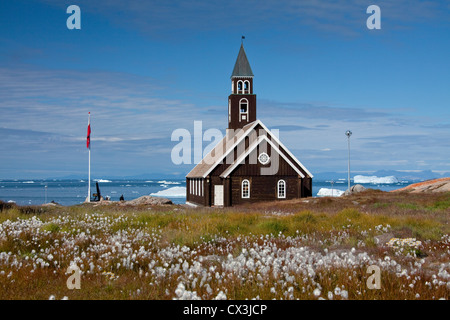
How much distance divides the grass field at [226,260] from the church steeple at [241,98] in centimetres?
3431

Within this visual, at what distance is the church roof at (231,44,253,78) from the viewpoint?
50763mm

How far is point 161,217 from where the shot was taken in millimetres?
17562

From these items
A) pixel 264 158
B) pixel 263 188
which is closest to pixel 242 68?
pixel 264 158

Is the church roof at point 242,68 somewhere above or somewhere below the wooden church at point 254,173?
above

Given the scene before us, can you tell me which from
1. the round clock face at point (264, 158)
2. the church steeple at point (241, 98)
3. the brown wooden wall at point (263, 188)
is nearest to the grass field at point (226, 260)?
the brown wooden wall at point (263, 188)

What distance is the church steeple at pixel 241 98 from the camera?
50250 mm

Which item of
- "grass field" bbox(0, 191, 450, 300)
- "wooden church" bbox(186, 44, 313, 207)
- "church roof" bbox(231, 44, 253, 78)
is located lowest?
"grass field" bbox(0, 191, 450, 300)

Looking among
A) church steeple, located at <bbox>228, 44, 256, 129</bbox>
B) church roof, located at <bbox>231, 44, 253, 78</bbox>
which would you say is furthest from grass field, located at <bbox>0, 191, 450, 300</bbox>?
church roof, located at <bbox>231, 44, 253, 78</bbox>

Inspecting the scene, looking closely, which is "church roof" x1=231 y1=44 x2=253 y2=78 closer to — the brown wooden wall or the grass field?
the brown wooden wall

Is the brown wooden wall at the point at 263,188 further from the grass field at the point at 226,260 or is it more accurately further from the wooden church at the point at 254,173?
the grass field at the point at 226,260

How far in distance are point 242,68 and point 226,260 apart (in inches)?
1690

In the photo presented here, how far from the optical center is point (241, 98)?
1978 inches

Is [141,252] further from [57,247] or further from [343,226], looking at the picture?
[343,226]

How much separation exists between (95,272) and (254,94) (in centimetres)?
4223
